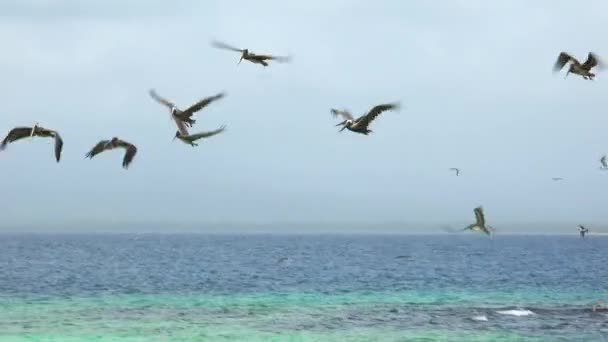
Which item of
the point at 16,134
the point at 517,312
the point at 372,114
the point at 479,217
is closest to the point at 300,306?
the point at 517,312

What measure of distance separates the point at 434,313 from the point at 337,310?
255 inches

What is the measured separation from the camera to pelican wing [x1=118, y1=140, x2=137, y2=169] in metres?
19.5

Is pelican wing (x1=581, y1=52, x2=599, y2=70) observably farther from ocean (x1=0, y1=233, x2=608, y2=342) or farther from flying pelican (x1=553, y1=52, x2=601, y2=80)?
ocean (x1=0, y1=233, x2=608, y2=342)

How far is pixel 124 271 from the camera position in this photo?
109625 millimetres

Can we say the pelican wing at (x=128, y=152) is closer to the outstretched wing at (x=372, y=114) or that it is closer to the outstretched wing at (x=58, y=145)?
the outstretched wing at (x=58, y=145)

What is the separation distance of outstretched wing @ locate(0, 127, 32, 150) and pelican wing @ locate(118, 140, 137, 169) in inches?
78.7

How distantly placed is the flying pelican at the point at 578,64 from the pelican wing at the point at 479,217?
756 centimetres

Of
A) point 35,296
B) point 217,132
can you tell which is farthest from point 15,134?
point 35,296

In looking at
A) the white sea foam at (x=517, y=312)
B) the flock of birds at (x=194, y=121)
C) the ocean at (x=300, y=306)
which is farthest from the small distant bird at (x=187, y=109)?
the white sea foam at (x=517, y=312)

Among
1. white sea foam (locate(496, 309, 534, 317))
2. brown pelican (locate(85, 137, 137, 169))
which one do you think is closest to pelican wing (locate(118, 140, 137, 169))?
brown pelican (locate(85, 137, 137, 169))

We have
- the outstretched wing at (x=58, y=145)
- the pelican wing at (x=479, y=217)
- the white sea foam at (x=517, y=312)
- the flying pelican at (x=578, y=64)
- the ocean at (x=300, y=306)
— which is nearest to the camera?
the outstretched wing at (x=58, y=145)

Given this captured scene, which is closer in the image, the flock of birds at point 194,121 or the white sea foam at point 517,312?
the flock of birds at point 194,121

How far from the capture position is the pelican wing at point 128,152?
19.5 metres

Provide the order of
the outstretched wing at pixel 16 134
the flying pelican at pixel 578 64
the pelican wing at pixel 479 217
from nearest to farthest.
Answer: the outstretched wing at pixel 16 134, the flying pelican at pixel 578 64, the pelican wing at pixel 479 217
